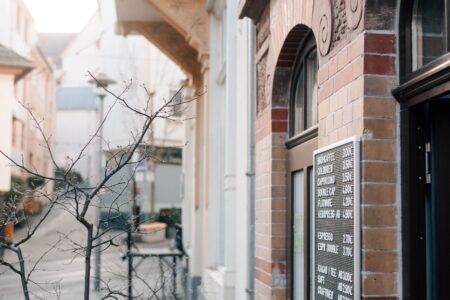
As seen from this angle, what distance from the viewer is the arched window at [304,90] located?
5.47m

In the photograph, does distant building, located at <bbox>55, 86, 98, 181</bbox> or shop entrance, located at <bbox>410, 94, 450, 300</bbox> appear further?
distant building, located at <bbox>55, 86, 98, 181</bbox>

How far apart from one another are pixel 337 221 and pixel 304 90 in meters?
1.96

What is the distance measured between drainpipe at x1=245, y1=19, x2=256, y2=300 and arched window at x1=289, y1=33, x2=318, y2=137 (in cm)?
86

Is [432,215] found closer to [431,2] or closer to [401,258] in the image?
[401,258]

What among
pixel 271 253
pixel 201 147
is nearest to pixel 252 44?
pixel 271 253

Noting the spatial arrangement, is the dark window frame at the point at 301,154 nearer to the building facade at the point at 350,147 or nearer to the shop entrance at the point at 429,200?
the building facade at the point at 350,147

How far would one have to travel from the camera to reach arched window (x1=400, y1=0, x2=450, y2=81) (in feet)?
10.9

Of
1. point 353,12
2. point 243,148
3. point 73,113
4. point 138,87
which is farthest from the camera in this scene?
point 73,113

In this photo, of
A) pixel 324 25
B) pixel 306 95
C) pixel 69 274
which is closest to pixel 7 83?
pixel 69 274

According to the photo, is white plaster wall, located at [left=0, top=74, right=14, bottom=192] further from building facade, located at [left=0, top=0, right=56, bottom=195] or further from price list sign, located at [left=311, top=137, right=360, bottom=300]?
price list sign, located at [left=311, top=137, right=360, bottom=300]

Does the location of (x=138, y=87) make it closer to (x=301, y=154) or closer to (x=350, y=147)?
(x=301, y=154)

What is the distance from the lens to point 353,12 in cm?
384

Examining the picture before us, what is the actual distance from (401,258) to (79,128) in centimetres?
5318

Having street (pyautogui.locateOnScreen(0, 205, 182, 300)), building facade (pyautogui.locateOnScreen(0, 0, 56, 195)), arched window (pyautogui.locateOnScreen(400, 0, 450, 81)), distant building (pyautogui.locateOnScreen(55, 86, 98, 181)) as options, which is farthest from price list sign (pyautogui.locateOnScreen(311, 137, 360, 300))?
distant building (pyautogui.locateOnScreen(55, 86, 98, 181))
